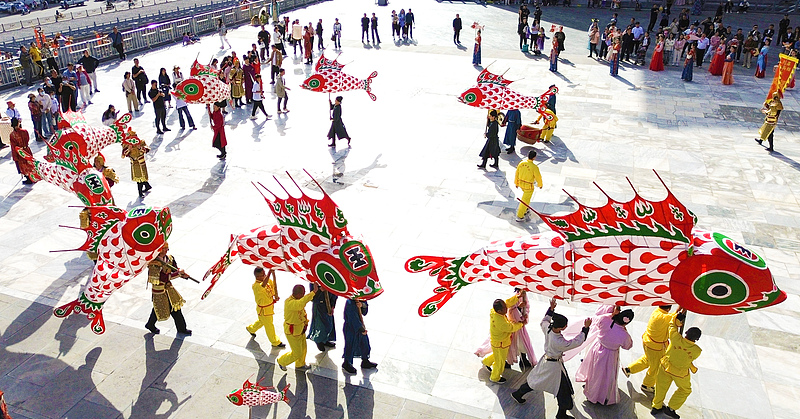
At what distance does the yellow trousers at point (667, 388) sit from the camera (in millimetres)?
6539

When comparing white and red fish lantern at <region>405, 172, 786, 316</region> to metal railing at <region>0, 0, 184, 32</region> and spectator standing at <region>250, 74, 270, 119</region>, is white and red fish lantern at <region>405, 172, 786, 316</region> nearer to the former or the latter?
spectator standing at <region>250, 74, 270, 119</region>

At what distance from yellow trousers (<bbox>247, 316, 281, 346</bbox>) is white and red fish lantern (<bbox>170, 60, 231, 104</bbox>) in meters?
8.31

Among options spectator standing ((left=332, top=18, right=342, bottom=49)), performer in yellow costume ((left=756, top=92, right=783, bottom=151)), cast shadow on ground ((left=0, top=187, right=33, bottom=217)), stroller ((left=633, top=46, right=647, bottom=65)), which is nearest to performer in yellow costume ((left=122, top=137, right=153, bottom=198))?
cast shadow on ground ((left=0, top=187, right=33, bottom=217))

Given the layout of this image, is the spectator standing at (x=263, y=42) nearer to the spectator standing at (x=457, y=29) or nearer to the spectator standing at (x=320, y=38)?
the spectator standing at (x=320, y=38)

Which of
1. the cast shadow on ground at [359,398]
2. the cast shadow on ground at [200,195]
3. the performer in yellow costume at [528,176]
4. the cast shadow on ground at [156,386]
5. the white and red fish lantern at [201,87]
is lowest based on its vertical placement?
the cast shadow on ground at [359,398]

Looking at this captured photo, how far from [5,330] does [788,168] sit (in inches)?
636

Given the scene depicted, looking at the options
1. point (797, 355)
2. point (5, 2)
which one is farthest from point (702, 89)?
point (5, 2)

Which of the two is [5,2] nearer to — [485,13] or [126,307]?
[485,13]

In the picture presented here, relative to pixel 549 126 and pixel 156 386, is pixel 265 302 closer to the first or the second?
pixel 156 386

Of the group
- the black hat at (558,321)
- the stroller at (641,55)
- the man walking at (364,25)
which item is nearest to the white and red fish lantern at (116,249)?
the black hat at (558,321)

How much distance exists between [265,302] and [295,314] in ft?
2.36

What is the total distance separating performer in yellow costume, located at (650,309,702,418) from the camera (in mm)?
Answer: 6410

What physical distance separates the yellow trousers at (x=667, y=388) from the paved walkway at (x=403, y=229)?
28cm

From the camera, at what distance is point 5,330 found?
8.36 meters
